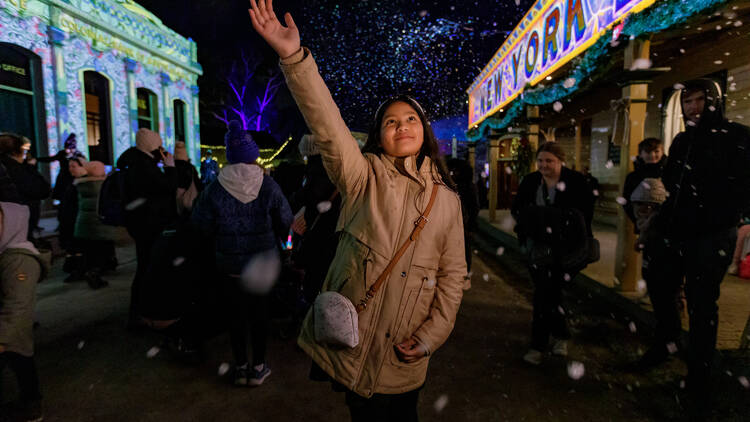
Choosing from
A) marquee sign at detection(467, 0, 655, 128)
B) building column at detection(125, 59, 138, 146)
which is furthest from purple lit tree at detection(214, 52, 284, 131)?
→ marquee sign at detection(467, 0, 655, 128)

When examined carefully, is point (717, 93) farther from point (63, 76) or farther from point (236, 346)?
point (63, 76)

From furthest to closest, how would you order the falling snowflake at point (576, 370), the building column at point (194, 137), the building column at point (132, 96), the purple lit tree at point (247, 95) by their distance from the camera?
the purple lit tree at point (247, 95)
the building column at point (194, 137)
the building column at point (132, 96)
the falling snowflake at point (576, 370)

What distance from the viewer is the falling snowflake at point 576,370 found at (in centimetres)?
324

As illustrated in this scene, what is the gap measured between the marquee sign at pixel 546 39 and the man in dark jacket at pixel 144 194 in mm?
5624

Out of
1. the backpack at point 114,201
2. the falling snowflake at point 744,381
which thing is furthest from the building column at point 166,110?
the falling snowflake at point 744,381

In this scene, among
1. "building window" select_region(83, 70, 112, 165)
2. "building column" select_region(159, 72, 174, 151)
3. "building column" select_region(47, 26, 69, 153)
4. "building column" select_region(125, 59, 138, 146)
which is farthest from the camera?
"building column" select_region(159, 72, 174, 151)

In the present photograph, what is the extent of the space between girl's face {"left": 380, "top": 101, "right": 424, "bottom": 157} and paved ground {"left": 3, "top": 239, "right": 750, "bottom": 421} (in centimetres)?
199

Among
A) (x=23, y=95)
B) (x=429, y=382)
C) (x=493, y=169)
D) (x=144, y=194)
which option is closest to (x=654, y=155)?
(x=429, y=382)

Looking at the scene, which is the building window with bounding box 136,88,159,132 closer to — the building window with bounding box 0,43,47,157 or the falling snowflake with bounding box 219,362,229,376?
the building window with bounding box 0,43,47,157

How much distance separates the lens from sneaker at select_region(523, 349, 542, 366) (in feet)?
11.3

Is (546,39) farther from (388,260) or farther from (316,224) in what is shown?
(388,260)

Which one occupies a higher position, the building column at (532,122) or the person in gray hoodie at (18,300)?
the building column at (532,122)

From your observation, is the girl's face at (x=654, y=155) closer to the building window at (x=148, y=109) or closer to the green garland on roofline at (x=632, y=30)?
the green garland on roofline at (x=632, y=30)

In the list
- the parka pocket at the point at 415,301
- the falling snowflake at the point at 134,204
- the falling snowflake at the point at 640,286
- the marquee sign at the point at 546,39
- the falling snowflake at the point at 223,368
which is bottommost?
the falling snowflake at the point at 223,368
